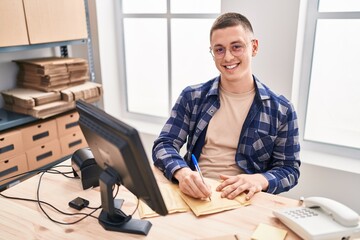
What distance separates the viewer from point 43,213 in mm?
1038

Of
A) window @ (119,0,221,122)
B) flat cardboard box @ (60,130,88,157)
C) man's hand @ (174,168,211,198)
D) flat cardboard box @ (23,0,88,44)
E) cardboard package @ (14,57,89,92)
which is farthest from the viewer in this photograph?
window @ (119,0,221,122)

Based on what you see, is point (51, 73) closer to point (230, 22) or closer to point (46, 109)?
point (46, 109)

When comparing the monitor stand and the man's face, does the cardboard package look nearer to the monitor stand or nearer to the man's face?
the man's face

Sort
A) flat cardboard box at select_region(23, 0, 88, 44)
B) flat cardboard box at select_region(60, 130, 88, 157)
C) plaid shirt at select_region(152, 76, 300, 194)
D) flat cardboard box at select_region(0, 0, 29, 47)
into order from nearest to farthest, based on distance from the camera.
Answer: plaid shirt at select_region(152, 76, 300, 194) → flat cardboard box at select_region(0, 0, 29, 47) → flat cardboard box at select_region(23, 0, 88, 44) → flat cardboard box at select_region(60, 130, 88, 157)

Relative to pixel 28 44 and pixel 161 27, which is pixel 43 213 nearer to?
pixel 28 44

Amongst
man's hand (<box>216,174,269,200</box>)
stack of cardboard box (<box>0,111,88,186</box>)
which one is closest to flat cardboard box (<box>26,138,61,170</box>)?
stack of cardboard box (<box>0,111,88,186</box>)

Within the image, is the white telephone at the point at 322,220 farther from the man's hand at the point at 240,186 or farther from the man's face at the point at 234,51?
the man's face at the point at 234,51

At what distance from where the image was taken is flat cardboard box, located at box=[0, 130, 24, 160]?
1890 mm

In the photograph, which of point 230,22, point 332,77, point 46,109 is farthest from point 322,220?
point 46,109

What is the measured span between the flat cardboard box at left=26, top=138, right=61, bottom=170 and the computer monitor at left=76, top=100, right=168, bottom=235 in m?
1.27

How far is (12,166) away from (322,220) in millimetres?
1763

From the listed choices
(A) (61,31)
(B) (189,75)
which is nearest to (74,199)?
(A) (61,31)

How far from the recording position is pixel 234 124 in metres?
1.44

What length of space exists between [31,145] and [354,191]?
196 cm
